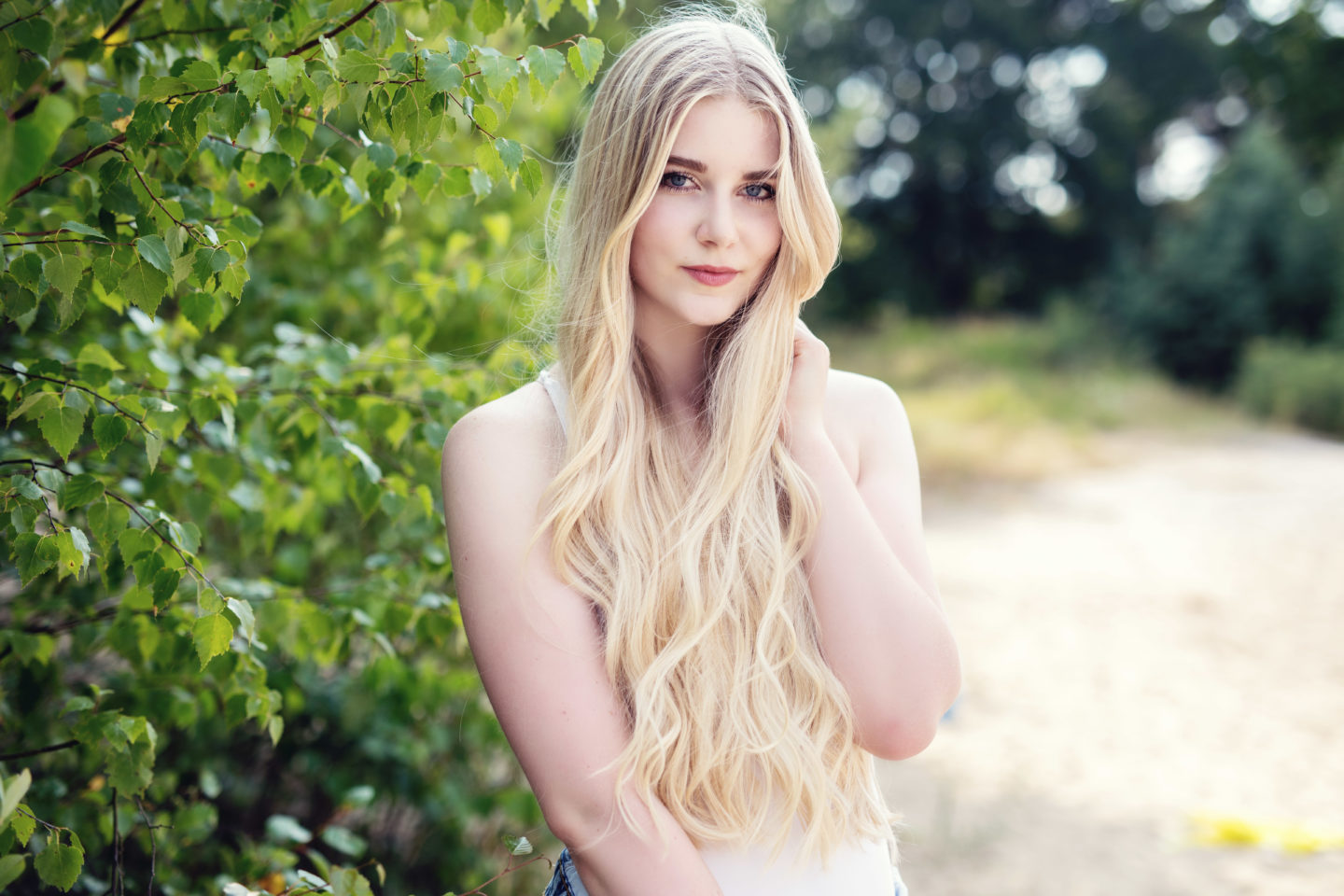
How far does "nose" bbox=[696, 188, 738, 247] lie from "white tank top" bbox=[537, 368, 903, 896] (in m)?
1.00

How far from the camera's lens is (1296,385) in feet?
51.8

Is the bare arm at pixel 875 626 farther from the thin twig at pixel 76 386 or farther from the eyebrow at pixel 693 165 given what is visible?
the thin twig at pixel 76 386

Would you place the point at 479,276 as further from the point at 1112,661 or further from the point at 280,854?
the point at 1112,661

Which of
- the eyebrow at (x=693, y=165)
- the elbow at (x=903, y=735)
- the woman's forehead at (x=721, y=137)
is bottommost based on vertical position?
the elbow at (x=903, y=735)

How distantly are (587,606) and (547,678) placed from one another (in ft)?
0.46

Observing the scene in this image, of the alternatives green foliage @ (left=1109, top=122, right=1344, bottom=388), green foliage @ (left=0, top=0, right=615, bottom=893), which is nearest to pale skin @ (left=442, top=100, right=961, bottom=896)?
green foliage @ (left=0, top=0, right=615, bottom=893)

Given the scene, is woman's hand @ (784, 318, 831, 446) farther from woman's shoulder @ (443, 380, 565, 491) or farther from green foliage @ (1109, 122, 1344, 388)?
green foliage @ (1109, 122, 1344, 388)

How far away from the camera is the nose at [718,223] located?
5.67ft

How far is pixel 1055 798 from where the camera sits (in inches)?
195

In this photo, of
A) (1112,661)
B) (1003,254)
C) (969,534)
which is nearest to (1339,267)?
(1003,254)

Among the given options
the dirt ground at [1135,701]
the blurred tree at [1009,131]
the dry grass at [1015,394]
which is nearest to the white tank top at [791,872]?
the dirt ground at [1135,701]

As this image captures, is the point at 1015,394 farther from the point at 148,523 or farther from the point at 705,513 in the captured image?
the point at 148,523

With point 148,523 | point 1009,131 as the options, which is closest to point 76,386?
point 148,523

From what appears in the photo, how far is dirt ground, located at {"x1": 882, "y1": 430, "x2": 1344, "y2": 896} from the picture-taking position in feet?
14.3
